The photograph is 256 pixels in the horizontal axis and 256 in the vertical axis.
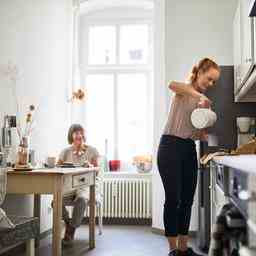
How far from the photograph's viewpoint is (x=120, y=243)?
3.87 m

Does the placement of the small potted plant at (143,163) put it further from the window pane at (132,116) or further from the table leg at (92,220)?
the table leg at (92,220)

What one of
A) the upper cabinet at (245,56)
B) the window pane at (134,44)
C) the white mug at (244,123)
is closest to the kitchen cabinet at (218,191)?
the upper cabinet at (245,56)

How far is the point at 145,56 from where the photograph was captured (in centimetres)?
524

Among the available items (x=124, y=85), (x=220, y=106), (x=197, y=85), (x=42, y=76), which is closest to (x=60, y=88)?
(x=42, y=76)

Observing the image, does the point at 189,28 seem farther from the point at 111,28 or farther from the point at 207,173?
the point at 207,173

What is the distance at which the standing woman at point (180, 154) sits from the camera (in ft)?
9.02

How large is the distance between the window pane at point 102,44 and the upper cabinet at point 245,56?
2.01 meters

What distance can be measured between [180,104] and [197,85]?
0.19m

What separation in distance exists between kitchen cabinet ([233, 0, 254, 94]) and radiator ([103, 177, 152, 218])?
1683 mm

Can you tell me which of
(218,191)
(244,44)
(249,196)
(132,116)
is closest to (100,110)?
(132,116)

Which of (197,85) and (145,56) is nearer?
(197,85)

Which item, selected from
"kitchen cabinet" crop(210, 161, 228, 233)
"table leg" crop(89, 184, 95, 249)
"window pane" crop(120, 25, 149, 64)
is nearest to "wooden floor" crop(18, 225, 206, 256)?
"table leg" crop(89, 184, 95, 249)

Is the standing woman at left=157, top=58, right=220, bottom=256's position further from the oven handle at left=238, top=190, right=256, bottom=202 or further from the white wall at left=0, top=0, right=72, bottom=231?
the oven handle at left=238, top=190, right=256, bottom=202

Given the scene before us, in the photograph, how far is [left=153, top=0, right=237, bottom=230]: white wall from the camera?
4.37 m
